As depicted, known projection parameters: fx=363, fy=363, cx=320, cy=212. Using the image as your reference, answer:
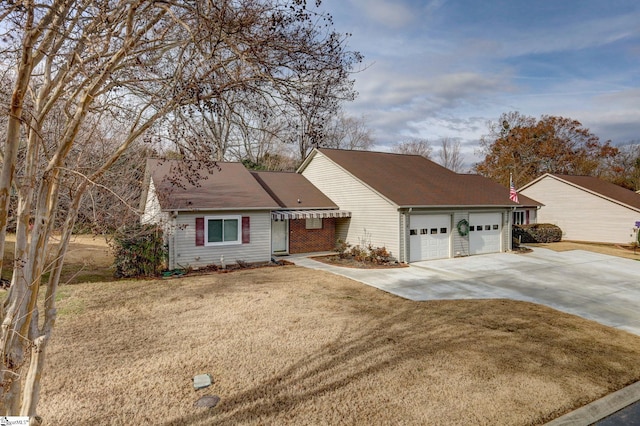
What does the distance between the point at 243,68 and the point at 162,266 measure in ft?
41.0

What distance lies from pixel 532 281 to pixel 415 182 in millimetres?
8266

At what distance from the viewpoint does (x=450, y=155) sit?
5888 cm

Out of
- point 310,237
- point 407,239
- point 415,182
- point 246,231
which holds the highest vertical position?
point 415,182

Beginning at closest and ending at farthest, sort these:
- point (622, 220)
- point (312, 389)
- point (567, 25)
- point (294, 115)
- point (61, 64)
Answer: point (61, 64)
point (294, 115)
point (312, 389)
point (567, 25)
point (622, 220)

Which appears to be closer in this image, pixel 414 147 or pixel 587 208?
pixel 587 208

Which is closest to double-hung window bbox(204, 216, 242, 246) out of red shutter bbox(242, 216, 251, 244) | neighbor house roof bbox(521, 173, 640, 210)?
red shutter bbox(242, 216, 251, 244)

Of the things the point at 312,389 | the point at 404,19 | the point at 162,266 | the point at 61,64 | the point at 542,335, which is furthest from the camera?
the point at 162,266

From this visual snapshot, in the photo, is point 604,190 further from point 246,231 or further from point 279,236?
point 246,231

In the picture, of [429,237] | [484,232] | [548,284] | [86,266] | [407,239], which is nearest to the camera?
[86,266]

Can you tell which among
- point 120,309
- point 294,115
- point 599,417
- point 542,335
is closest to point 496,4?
→ point 542,335

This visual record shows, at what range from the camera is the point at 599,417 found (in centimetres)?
496

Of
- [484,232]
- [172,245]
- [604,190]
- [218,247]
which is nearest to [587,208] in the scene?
[604,190]

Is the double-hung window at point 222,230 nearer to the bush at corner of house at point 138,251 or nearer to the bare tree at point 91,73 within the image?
the bush at corner of house at point 138,251

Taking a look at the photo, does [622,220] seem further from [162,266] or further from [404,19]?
[162,266]
